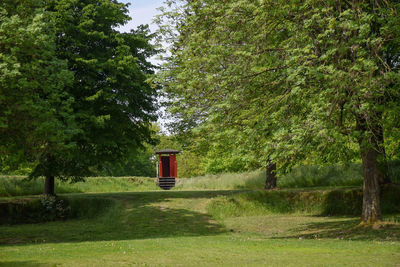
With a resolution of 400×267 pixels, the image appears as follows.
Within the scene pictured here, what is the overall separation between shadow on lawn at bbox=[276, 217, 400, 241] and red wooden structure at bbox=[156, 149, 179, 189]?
23.0m

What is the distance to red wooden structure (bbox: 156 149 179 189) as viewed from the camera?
38906 mm

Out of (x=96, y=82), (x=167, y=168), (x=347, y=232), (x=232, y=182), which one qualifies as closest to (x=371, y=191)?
(x=347, y=232)

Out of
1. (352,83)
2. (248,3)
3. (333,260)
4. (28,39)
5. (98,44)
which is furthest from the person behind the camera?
(98,44)

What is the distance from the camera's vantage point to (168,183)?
38938 mm

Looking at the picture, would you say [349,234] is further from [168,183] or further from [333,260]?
[168,183]

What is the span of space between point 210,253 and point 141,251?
1978mm

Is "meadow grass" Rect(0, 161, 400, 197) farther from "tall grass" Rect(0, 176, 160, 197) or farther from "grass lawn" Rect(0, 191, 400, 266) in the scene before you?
"grass lawn" Rect(0, 191, 400, 266)

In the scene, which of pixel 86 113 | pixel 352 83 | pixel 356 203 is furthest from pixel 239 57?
pixel 356 203

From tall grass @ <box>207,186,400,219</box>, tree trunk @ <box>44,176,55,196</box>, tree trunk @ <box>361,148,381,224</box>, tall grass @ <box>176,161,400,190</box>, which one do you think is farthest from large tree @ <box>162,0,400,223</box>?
tree trunk @ <box>44,176,55,196</box>

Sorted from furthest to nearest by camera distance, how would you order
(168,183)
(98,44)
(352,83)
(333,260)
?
1. (168,183)
2. (98,44)
3. (352,83)
4. (333,260)

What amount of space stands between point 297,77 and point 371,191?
602 cm

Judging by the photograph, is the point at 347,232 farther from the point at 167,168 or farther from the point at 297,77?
the point at 167,168

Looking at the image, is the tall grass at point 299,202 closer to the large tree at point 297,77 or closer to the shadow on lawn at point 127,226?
the shadow on lawn at point 127,226

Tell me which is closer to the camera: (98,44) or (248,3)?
(248,3)
